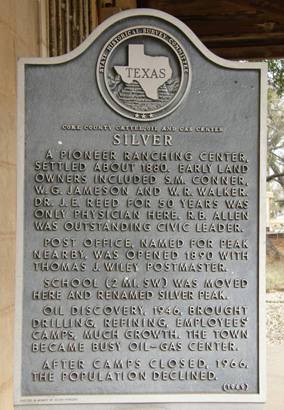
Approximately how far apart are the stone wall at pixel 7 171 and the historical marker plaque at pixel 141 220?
881 millimetres

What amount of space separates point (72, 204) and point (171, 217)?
0.48m

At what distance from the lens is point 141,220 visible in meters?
2.89

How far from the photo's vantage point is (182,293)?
290 cm

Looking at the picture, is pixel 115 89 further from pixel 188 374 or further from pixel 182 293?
pixel 188 374

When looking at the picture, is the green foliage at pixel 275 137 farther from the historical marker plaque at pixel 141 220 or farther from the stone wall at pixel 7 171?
the historical marker plaque at pixel 141 220

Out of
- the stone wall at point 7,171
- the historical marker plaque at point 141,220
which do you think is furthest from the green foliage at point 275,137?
the historical marker plaque at point 141,220

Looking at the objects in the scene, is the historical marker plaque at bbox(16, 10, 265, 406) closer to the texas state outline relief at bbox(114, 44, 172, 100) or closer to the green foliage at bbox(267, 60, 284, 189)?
the texas state outline relief at bbox(114, 44, 172, 100)

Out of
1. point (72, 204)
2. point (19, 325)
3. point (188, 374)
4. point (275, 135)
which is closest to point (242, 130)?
point (72, 204)

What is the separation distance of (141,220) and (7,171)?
4.14 ft

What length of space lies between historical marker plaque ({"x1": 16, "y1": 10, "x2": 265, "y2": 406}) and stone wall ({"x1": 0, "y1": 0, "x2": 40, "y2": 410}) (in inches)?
34.7

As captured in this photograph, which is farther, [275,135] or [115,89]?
[275,135]

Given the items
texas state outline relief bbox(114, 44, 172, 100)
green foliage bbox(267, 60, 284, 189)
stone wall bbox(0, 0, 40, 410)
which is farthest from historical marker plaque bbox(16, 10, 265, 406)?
green foliage bbox(267, 60, 284, 189)

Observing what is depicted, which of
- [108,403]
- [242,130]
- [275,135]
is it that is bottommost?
[108,403]

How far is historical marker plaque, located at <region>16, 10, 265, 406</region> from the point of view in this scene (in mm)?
2867
